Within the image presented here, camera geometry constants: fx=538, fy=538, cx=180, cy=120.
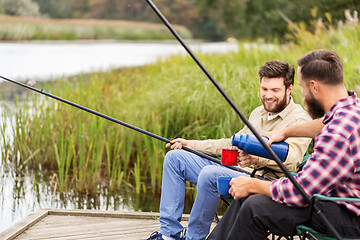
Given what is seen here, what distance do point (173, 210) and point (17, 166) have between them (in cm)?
283

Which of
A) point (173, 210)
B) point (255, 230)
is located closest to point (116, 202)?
point (173, 210)

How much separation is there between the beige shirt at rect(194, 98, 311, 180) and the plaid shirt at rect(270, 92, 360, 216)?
420 mm

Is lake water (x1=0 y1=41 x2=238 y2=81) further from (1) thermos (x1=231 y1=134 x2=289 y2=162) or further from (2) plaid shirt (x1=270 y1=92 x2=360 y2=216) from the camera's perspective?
(2) plaid shirt (x1=270 y1=92 x2=360 y2=216)

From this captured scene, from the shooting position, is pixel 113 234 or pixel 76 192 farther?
pixel 76 192

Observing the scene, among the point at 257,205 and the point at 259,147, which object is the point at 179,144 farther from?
the point at 257,205

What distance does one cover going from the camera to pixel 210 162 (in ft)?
9.25

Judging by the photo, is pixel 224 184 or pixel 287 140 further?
pixel 287 140

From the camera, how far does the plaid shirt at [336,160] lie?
1.80 m

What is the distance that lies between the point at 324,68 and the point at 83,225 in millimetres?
1814

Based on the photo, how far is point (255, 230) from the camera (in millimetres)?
1948

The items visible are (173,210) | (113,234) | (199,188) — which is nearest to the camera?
(199,188)

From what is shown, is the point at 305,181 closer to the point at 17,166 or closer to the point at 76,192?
the point at 76,192

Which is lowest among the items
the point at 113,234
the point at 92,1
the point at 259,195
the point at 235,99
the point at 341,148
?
the point at 113,234

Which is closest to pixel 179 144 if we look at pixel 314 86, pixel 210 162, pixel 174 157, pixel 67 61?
pixel 174 157
